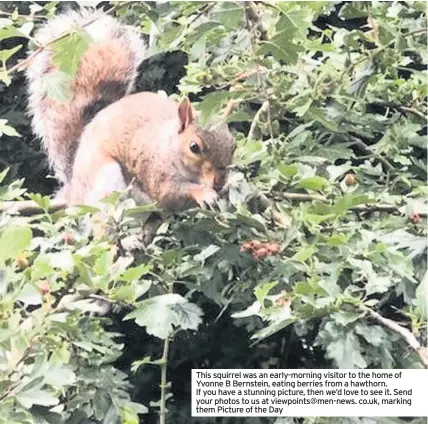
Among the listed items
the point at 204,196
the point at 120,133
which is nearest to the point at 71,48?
the point at 204,196

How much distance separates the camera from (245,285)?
3.04ft

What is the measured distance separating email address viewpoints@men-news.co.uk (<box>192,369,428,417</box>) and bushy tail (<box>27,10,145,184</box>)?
1.41 feet

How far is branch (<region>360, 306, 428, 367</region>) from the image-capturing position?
724mm

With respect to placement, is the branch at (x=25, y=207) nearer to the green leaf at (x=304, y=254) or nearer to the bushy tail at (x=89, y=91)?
the bushy tail at (x=89, y=91)

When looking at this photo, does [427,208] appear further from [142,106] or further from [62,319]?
[142,106]

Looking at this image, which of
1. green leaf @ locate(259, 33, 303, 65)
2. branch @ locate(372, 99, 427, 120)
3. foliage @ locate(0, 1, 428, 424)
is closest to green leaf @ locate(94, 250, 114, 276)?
foliage @ locate(0, 1, 428, 424)

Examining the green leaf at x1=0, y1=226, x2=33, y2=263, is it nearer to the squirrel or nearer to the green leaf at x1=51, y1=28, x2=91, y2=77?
the green leaf at x1=51, y1=28, x2=91, y2=77

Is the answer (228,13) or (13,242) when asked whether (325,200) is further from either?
(13,242)

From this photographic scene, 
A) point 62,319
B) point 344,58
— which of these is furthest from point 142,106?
point 62,319

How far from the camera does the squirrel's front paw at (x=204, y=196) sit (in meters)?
1.06

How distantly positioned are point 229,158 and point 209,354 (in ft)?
0.82

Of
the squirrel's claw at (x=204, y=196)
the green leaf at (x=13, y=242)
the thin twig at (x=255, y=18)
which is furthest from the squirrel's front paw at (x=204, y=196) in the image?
the green leaf at (x=13, y=242)

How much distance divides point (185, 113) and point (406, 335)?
1.82ft

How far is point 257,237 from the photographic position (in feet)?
3.01
